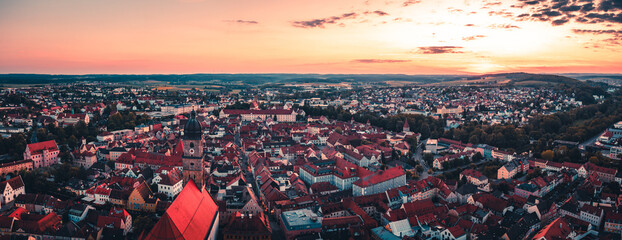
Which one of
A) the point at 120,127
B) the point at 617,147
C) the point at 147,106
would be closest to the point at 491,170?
the point at 617,147

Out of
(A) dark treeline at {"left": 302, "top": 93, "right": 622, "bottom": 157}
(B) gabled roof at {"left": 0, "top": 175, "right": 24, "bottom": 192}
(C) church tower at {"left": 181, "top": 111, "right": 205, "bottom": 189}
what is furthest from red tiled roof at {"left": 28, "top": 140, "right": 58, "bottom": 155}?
(A) dark treeline at {"left": 302, "top": 93, "right": 622, "bottom": 157}

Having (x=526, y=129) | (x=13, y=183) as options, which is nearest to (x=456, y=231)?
(x=13, y=183)

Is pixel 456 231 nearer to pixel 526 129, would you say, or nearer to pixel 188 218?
pixel 188 218

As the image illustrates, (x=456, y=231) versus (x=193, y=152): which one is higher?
(x=193, y=152)

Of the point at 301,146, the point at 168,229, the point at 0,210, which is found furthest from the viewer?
the point at 301,146

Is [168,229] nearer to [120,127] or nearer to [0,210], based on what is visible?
[0,210]

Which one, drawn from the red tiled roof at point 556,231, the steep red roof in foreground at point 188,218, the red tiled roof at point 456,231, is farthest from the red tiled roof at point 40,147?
the red tiled roof at point 556,231

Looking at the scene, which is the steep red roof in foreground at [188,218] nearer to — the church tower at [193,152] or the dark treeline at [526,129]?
the church tower at [193,152]
